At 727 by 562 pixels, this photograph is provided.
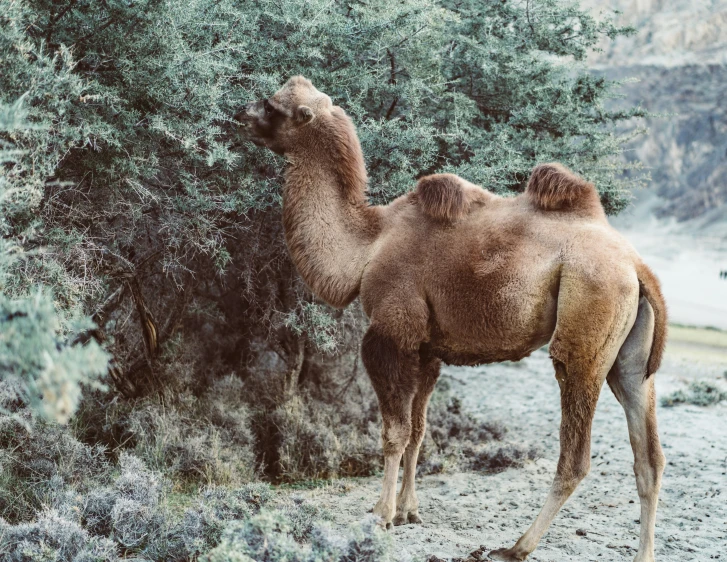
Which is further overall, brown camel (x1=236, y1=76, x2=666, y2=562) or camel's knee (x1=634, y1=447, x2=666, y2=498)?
camel's knee (x1=634, y1=447, x2=666, y2=498)

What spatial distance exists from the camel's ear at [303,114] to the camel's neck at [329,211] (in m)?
0.08

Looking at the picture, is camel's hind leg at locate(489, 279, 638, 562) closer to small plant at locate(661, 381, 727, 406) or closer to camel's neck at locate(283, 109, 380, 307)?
camel's neck at locate(283, 109, 380, 307)

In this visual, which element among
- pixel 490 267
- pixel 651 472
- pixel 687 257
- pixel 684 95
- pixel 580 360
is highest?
pixel 684 95

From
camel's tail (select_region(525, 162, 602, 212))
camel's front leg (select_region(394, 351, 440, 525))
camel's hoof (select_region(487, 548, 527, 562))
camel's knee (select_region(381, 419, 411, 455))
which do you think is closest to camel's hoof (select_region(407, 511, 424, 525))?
camel's front leg (select_region(394, 351, 440, 525))

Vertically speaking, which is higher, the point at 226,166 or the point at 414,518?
the point at 226,166

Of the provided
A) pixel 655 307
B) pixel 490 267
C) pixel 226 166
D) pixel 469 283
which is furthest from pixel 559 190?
pixel 226 166

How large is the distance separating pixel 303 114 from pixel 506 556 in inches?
134

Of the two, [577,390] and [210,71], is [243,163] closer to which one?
[210,71]

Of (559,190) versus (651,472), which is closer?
(651,472)

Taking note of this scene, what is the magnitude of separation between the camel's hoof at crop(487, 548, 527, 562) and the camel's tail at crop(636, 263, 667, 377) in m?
1.49

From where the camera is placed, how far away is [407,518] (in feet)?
18.5

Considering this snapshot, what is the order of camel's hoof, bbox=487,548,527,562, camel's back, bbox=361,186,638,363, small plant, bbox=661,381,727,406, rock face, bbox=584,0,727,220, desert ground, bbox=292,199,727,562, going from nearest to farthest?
camel's back, bbox=361,186,638,363
camel's hoof, bbox=487,548,527,562
desert ground, bbox=292,199,727,562
small plant, bbox=661,381,727,406
rock face, bbox=584,0,727,220

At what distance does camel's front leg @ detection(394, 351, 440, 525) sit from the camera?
18.3 ft

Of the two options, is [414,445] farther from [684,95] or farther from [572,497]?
[684,95]
